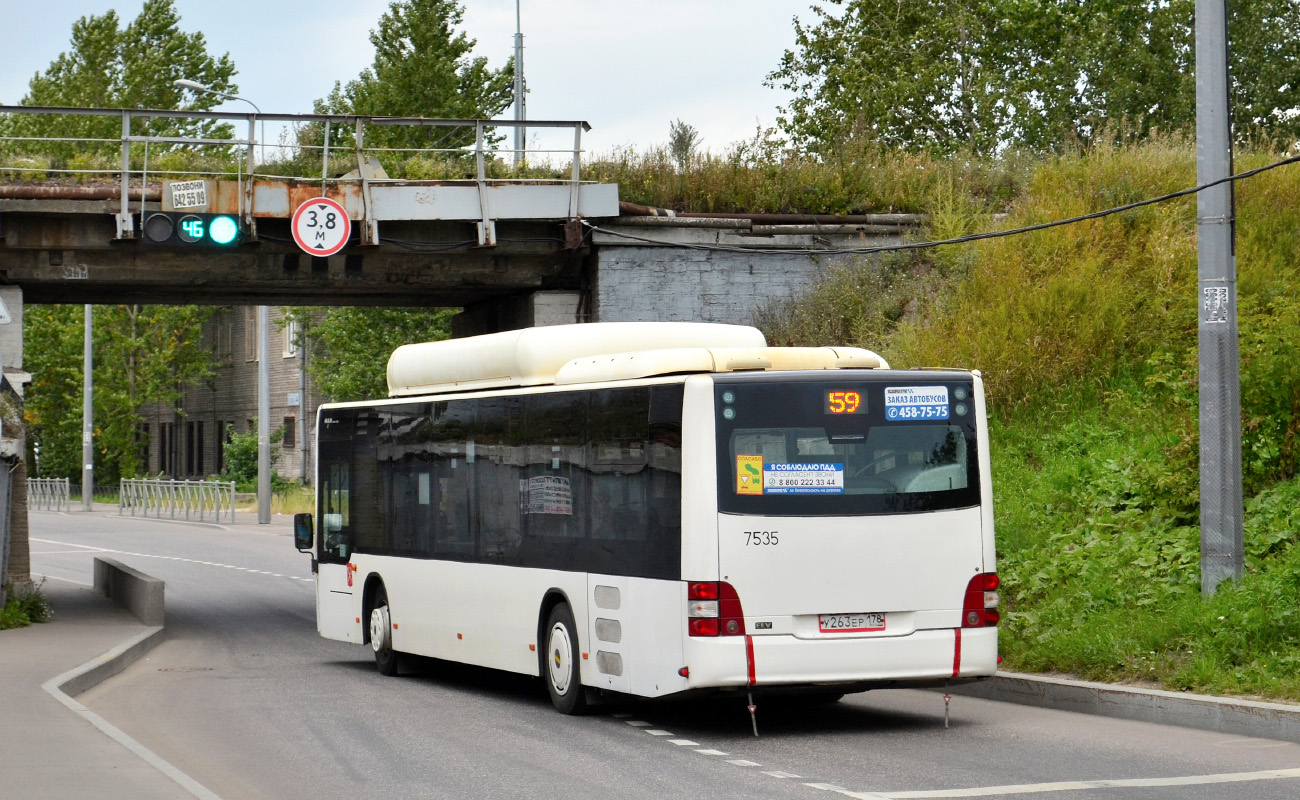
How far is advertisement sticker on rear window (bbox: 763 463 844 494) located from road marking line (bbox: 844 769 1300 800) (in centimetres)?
269

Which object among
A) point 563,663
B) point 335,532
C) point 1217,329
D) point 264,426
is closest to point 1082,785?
point 563,663

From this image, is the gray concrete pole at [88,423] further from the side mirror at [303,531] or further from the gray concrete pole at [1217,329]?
the gray concrete pole at [1217,329]

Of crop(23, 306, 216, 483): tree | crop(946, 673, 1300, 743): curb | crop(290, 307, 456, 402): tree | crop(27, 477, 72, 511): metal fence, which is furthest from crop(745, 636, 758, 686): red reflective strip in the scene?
crop(23, 306, 216, 483): tree

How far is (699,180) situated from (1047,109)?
2750cm

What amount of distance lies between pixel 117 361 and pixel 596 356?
2162 inches

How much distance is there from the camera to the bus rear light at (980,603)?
1171cm

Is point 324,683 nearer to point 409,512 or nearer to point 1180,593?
point 409,512

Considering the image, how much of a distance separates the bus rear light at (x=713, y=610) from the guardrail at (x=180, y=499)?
3928cm

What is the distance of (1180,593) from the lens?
Answer: 13.6 metres

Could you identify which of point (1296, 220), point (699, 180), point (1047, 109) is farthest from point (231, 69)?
point (1296, 220)

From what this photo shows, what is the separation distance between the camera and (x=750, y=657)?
11125 mm

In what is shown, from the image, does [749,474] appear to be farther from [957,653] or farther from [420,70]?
→ [420,70]

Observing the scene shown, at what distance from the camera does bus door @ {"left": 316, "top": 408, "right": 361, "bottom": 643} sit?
1747 cm

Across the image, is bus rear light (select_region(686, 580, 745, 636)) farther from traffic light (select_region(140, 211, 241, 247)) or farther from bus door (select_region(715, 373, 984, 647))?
traffic light (select_region(140, 211, 241, 247))
